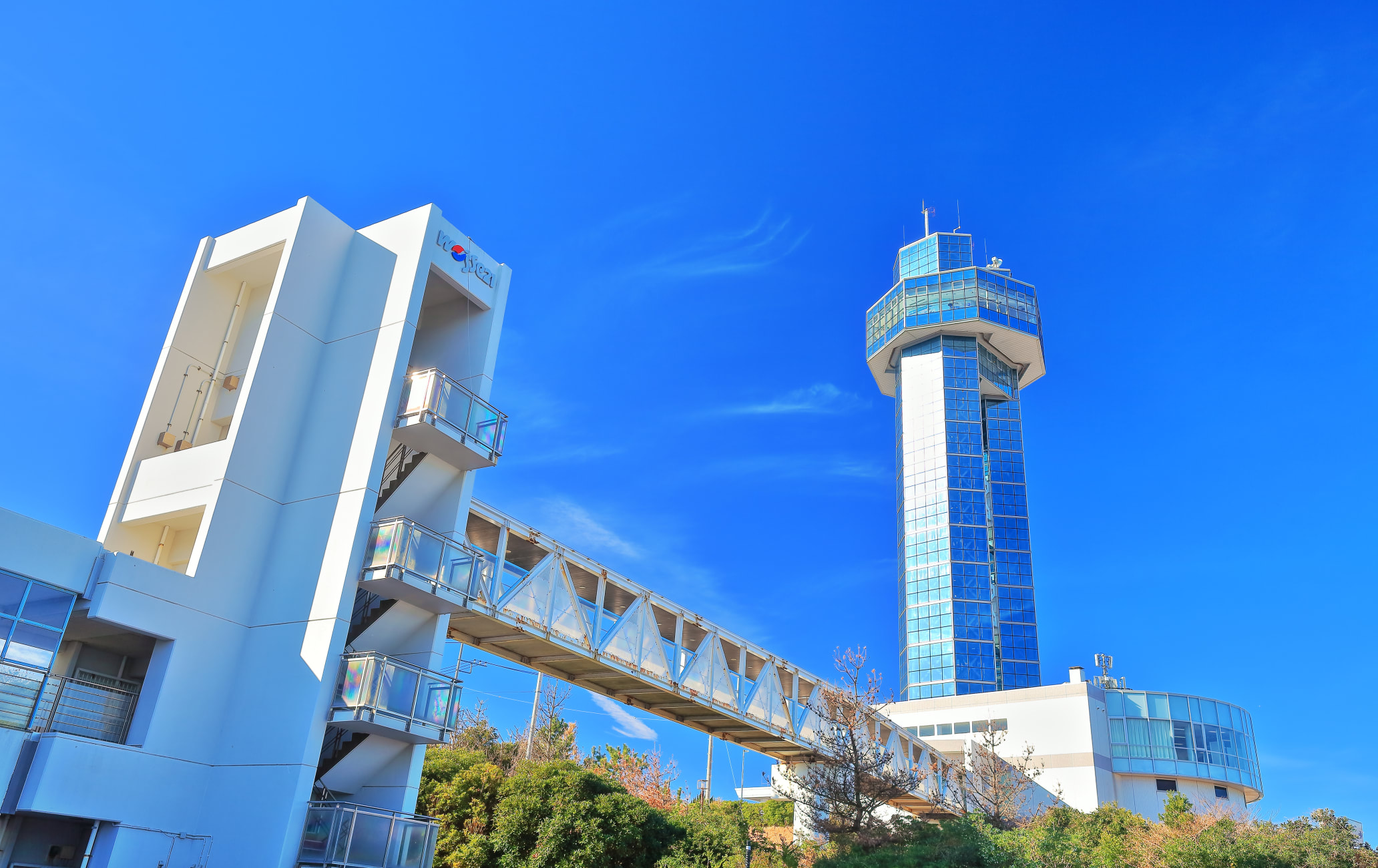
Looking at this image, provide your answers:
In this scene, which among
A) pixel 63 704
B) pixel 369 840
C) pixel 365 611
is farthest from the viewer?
pixel 365 611

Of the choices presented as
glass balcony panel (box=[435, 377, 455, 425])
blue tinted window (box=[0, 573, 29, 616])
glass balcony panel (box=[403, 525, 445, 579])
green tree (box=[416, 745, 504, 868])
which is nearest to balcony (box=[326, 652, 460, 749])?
glass balcony panel (box=[403, 525, 445, 579])

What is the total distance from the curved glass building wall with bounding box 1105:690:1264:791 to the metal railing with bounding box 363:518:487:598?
2441 inches

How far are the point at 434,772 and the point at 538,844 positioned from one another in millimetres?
3977

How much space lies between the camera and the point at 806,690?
123 feet

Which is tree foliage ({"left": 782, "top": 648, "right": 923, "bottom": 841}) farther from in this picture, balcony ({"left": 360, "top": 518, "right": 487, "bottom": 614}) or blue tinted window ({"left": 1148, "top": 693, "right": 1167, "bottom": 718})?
blue tinted window ({"left": 1148, "top": 693, "right": 1167, "bottom": 718})

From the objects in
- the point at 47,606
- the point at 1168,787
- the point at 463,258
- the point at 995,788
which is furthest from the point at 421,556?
the point at 1168,787

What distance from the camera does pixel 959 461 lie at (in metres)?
99.7

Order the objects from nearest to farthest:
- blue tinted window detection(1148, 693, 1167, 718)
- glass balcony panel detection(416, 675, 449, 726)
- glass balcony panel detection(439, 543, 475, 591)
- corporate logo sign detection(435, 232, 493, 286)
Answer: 1. glass balcony panel detection(416, 675, 449, 726)
2. glass balcony panel detection(439, 543, 475, 591)
3. corporate logo sign detection(435, 232, 493, 286)
4. blue tinted window detection(1148, 693, 1167, 718)

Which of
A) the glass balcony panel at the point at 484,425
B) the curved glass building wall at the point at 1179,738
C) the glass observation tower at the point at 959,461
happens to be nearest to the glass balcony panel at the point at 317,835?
the glass balcony panel at the point at 484,425

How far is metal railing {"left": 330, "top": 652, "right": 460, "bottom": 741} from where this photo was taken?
18656 millimetres

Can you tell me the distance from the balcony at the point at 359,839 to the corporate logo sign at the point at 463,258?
41.8 feet

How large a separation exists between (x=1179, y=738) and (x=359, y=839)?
66.4 metres

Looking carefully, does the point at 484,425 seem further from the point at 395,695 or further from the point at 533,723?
the point at 533,723

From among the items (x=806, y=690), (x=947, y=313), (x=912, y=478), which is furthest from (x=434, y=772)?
(x=947, y=313)
